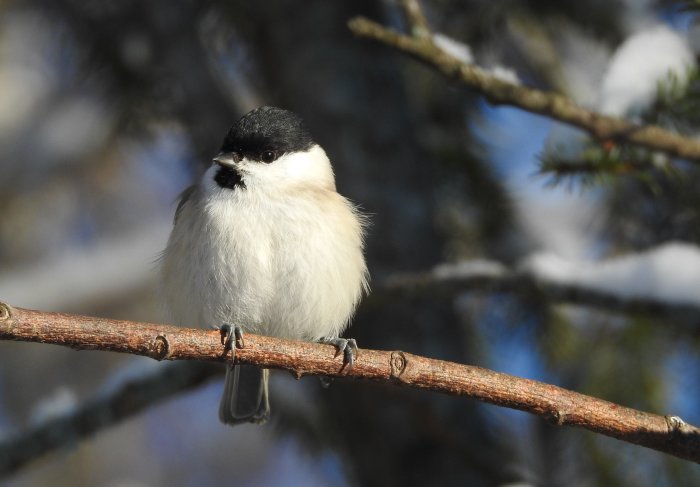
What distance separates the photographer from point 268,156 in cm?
276

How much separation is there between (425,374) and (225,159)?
46.4 inches

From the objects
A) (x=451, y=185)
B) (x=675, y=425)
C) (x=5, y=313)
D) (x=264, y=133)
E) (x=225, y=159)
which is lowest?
(x=5, y=313)

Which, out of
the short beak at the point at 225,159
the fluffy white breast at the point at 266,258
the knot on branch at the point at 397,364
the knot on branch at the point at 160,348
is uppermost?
the short beak at the point at 225,159

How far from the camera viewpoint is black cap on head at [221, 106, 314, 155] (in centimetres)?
268

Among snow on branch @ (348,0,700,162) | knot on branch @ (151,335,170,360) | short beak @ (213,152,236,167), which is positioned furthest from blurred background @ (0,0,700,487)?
knot on branch @ (151,335,170,360)

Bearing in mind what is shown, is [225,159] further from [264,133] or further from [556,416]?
[556,416]

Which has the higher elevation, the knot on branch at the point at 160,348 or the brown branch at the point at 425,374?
the brown branch at the point at 425,374

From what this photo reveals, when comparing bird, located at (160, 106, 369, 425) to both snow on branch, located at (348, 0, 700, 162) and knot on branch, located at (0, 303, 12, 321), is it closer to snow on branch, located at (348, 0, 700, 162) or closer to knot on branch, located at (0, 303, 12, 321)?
snow on branch, located at (348, 0, 700, 162)

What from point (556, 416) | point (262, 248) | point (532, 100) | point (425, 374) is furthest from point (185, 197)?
point (556, 416)

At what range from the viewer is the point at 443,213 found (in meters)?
3.64

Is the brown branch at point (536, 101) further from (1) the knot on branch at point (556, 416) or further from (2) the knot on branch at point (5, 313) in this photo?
(2) the knot on branch at point (5, 313)

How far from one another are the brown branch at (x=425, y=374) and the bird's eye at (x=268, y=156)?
3.51ft

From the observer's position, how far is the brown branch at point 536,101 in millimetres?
2055

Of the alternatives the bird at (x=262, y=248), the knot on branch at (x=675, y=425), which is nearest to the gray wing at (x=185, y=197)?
the bird at (x=262, y=248)
